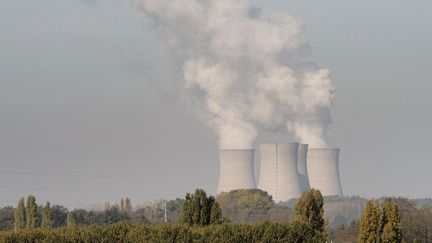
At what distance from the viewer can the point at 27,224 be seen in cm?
8481

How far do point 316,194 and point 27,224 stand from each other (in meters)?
37.3

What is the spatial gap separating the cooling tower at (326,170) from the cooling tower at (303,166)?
359 inches

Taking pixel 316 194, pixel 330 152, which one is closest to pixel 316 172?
pixel 330 152

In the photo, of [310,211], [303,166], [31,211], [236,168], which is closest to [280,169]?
[236,168]

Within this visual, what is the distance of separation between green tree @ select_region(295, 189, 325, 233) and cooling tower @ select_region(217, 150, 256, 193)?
2630 inches

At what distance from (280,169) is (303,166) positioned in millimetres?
15808

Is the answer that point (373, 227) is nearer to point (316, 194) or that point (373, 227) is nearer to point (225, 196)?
point (316, 194)

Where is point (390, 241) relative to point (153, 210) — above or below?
below

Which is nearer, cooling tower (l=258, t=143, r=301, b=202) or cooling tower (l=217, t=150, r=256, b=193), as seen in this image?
cooling tower (l=258, t=143, r=301, b=202)

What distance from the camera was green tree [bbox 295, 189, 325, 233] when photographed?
5312cm

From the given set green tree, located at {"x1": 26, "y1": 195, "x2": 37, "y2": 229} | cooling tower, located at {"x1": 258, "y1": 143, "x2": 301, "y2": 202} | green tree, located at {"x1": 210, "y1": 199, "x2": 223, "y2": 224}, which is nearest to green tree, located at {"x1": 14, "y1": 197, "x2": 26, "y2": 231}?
green tree, located at {"x1": 26, "y1": 195, "x2": 37, "y2": 229}

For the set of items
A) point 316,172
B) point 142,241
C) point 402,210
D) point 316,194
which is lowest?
point 142,241

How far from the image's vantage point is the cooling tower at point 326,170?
4828 inches

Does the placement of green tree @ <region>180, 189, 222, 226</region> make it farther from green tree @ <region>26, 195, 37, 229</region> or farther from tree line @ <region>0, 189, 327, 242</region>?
green tree @ <region>26, 195, 37, 229</region>
